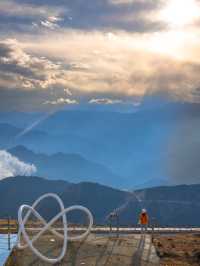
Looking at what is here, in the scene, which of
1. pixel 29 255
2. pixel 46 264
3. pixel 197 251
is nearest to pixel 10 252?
pixel 29 255

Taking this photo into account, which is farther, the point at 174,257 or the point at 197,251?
the point at 197,251

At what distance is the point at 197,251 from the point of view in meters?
45.1

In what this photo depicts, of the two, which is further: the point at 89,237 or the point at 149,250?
the point at 89,237

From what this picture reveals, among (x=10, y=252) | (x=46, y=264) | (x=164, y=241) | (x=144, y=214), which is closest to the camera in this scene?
(x=46, y=264)

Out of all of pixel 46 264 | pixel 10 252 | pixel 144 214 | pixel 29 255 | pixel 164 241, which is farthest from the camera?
pixel 164 241

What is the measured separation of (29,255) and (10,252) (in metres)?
3.07

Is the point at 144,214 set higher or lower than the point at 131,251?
higher

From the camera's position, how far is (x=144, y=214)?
44594mm

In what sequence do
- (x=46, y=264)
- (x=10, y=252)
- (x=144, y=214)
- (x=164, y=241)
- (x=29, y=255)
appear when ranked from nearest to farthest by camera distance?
(x=46, y=264) < (x=29, y=255) < (x=10, y=252) < (x=144, y=214) < (x=164, y=241)

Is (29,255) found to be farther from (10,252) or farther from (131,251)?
(131,251)

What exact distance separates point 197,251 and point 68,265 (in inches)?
581

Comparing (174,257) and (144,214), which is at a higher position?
(144,214)

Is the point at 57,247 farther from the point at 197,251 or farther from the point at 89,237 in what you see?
the point at 197,251

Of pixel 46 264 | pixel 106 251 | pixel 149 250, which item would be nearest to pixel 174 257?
pixel 149 250
